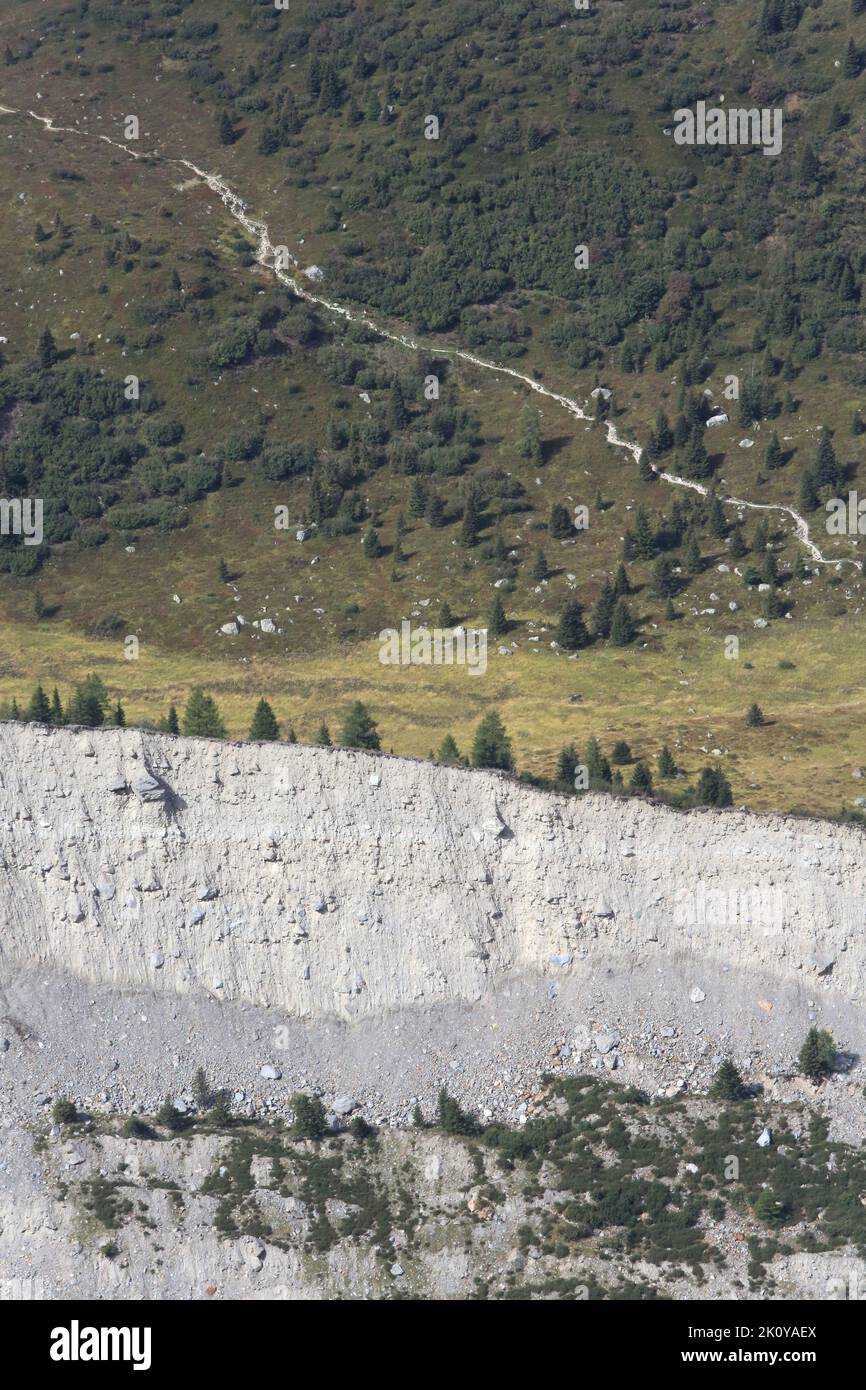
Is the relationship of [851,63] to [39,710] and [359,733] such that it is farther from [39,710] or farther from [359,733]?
[39,710]

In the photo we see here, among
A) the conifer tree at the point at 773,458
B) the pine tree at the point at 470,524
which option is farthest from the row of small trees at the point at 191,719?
the conifer tree at the point at 773,458

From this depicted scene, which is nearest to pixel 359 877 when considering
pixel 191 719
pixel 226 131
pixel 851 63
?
pixel 191 719

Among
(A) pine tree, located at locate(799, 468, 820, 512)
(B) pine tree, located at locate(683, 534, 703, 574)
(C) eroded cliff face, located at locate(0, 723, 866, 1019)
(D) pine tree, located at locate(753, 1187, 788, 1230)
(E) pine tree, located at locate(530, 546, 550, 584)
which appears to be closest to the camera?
(D) pine tree, located at locate(753, 1187, 788, 1230)

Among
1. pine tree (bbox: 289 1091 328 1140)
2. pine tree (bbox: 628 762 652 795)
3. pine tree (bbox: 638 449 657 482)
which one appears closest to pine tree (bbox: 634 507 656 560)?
pine tree (bbox: 638 449 657 482)

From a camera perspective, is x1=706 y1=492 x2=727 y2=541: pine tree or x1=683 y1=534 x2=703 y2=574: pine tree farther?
x1=706 y1=492 x2=727 y2=541: pine tree

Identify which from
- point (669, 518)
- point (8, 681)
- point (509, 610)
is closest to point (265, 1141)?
point (8, 681)

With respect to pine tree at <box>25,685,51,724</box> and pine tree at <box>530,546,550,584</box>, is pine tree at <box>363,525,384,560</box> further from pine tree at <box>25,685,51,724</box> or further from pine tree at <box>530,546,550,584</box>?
pine tree at <box>25,685,51,724</box>
